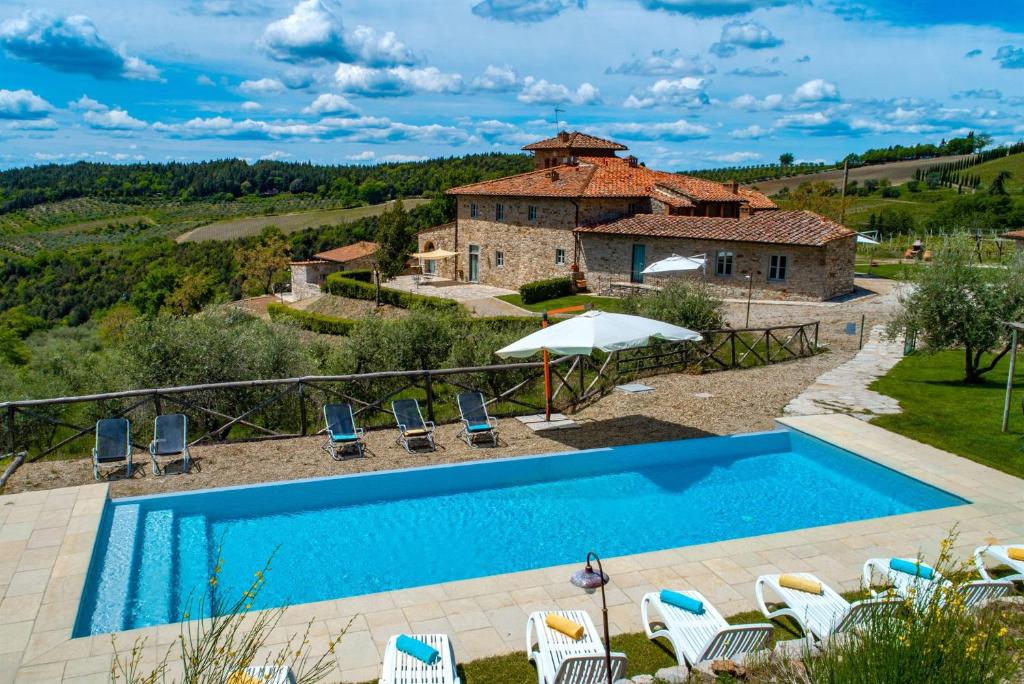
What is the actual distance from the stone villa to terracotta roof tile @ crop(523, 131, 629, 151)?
0.23ft

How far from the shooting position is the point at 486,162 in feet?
306

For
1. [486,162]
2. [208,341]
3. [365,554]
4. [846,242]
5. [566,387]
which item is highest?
[486,162]

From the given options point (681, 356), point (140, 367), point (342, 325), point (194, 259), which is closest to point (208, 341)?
point (140, 367)

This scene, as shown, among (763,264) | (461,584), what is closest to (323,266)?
(763,264)

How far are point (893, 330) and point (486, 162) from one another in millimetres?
82466

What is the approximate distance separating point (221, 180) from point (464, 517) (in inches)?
4828

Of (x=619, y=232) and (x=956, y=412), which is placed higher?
(x=619, y=232)

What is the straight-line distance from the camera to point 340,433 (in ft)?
36.3

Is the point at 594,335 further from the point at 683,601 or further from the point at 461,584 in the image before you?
the point at 683,601

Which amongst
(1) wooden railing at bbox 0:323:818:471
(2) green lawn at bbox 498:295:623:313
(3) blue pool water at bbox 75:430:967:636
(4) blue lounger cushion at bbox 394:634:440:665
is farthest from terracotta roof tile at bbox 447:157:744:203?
(4) blue lounger cushion at bbox 394:634:440:665

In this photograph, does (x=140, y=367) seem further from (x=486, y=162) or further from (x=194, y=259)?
(x=486, y=162)

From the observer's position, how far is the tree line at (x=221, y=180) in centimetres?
10044

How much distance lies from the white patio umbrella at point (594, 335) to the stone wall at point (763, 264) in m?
17.0

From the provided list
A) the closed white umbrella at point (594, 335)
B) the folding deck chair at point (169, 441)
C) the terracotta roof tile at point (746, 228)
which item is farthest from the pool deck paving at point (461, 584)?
the terracotta roof tile at point (746, 228)
